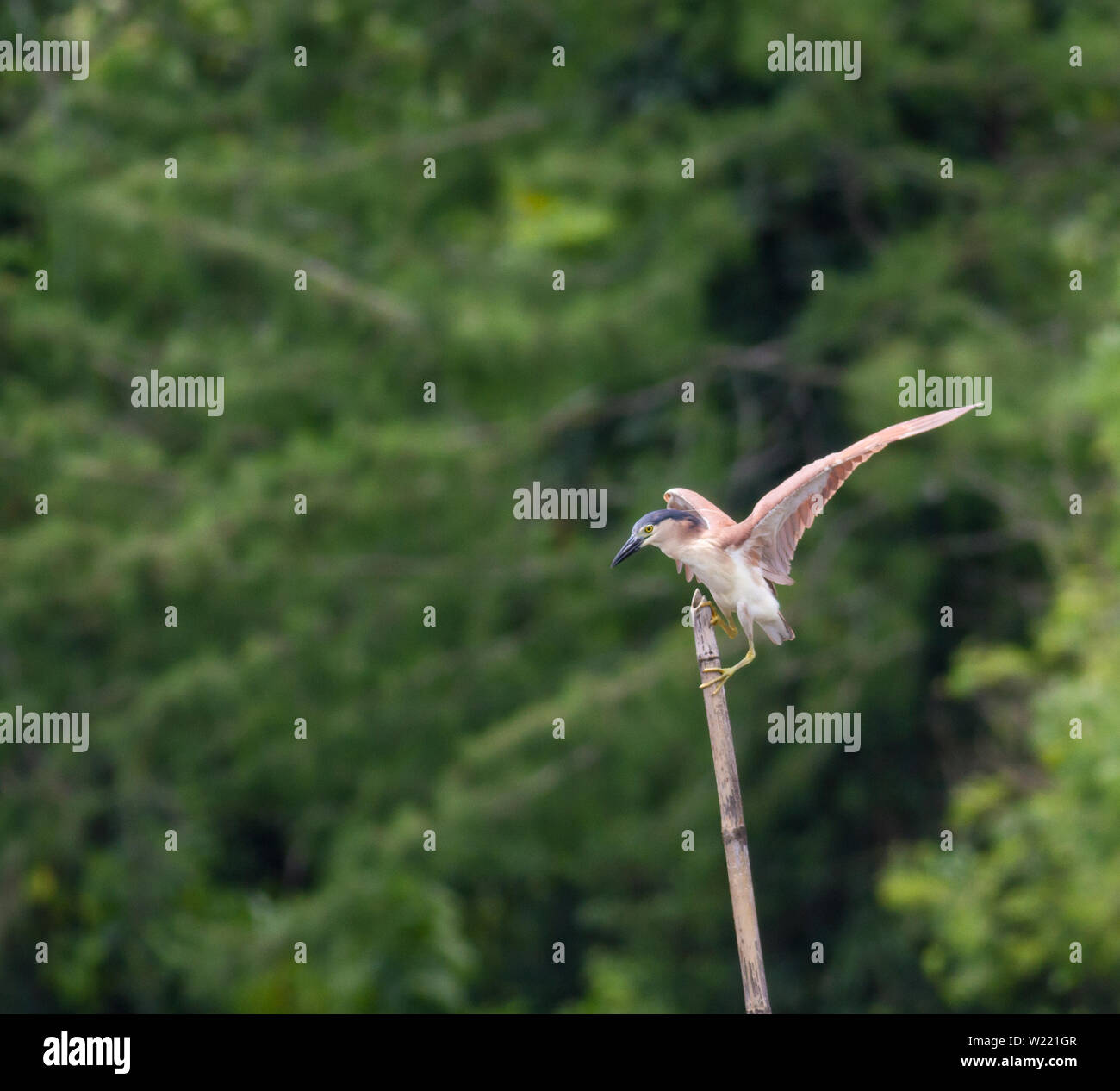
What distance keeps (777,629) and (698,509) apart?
380 millimetres

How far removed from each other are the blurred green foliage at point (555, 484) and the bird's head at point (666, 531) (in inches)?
304

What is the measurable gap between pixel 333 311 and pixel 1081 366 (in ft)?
18.6

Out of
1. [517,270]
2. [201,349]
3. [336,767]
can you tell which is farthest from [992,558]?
[201,349]

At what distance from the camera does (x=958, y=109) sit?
1346 cm

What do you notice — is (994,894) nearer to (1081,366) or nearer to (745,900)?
(1081,366)

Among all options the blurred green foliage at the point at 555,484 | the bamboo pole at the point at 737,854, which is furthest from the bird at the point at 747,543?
the blurred green foliage at the point at 555,484

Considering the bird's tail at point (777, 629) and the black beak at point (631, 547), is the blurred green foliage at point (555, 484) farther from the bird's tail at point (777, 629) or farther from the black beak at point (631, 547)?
the black beak at point (631, 547)

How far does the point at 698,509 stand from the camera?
172 inches

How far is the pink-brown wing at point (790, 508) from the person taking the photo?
370cm

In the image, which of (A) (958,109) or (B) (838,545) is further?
(A) (958,109)

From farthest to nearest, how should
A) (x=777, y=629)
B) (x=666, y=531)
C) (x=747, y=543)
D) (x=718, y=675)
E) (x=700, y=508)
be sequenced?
1. (x=700, y=508)
2. (x=777, y=629)
3. (x=747, y=543)
4. (x=666, y=531)
5. (x=718, y=675)

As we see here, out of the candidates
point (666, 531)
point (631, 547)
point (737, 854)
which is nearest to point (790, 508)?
point (666, 531)

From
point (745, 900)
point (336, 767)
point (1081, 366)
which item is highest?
point (1081, 366)

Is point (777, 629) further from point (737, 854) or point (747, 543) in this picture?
point (737, 854)
